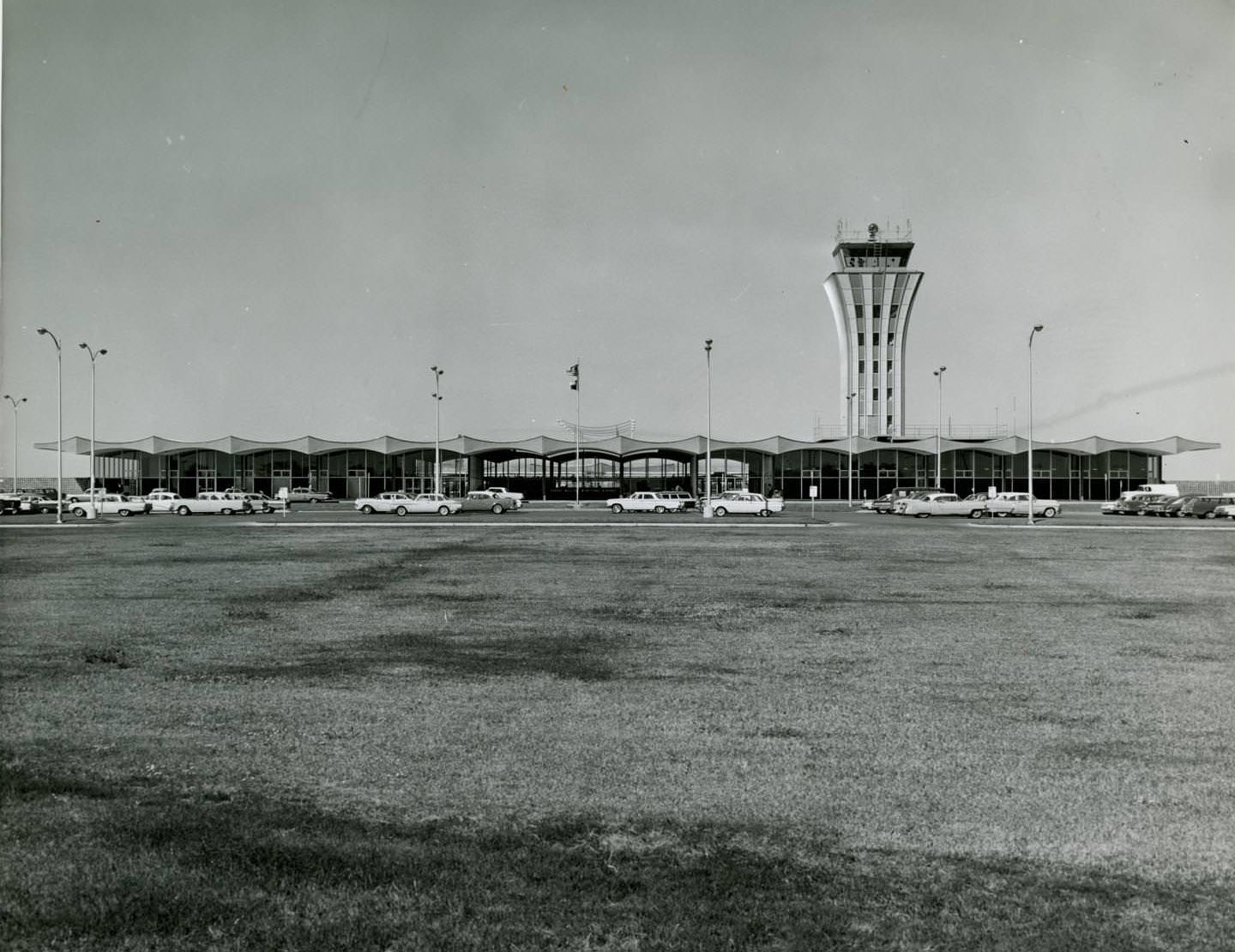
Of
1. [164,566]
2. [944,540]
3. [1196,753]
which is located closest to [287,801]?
[1196,753]

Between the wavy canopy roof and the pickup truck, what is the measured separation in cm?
3080

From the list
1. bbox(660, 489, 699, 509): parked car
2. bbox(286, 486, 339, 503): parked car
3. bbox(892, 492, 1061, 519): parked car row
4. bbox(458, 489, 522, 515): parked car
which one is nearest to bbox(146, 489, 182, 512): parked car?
bbox(458, 489, 522, 515): parked car

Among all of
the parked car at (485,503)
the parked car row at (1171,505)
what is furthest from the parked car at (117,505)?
the parked car row at (1171,505)

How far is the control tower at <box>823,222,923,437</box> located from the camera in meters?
105

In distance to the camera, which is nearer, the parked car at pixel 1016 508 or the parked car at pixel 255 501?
the parked car at pixel 1016 508

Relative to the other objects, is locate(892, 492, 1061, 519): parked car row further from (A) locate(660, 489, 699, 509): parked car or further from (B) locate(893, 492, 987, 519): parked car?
(A) locate(660, 489, 699, 509): parked car

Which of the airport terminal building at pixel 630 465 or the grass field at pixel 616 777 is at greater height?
the airport terminal building at pixel 630 465

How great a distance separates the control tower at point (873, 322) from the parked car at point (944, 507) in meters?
48.6

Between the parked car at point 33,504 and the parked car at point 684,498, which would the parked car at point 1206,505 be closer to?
the parked car at point 684,498

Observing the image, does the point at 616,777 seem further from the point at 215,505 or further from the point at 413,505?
the point at 215,505

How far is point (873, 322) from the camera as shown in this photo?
106812 mm

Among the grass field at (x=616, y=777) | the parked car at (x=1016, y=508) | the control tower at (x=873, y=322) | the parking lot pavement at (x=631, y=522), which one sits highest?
the control tower at (x=873, y=322)

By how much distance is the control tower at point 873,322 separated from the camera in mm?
104875

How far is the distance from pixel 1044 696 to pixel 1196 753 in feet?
6.77
